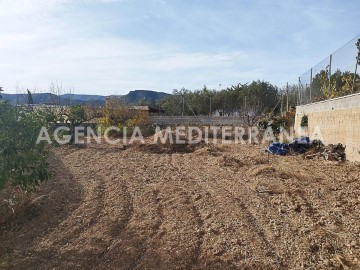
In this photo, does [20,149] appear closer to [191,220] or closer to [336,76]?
[191,220]

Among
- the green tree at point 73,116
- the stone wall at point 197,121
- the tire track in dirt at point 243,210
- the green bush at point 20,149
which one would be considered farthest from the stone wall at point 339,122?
the green tree at point 73,116

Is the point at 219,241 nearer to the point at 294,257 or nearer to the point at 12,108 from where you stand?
the point at 294,257

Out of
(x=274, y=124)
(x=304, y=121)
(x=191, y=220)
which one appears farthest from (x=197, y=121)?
(x=191, y=220)

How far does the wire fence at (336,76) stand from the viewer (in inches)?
326

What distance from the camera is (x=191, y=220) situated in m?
4.74

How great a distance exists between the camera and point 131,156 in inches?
427

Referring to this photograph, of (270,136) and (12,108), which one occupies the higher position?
(12,108)

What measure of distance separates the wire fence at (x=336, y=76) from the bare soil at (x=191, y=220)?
228 centimetres

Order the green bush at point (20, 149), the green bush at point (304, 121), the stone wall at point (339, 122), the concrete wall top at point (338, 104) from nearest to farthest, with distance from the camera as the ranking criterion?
the green bush at point (20, 149)
the stone wall at point (339, 122)
the concrete wall top at point (338, 104)
the green bush at point (304, 121)

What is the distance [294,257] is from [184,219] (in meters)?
1.65

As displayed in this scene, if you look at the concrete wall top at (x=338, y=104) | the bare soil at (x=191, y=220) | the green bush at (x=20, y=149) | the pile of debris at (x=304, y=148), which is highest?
the concrete wall top at (x=338, y=104)

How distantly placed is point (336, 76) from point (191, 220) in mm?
7464

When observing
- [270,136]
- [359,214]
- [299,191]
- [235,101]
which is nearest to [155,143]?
[270,136]

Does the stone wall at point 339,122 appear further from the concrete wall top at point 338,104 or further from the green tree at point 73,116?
the green tree at point 73,116
